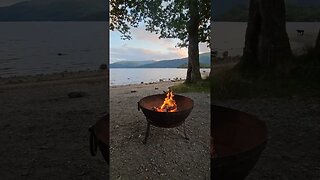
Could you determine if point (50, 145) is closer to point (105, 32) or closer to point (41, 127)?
point (41, 127)

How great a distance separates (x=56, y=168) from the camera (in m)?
1.74

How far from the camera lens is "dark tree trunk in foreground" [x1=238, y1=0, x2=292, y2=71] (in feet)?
5.51

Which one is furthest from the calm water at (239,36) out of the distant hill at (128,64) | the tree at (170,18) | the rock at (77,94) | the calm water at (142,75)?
the rock at (77,94)

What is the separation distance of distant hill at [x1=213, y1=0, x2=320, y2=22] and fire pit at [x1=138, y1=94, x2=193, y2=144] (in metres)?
0.41

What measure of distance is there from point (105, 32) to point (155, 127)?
0.49 metres

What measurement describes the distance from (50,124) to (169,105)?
64cm

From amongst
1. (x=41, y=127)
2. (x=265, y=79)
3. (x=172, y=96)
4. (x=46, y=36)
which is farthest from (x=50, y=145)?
(x=265, y=79)

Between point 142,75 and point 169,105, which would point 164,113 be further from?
point 142,75

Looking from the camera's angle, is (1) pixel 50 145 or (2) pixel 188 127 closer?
(2) pixel 188 127

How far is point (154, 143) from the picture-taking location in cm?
150

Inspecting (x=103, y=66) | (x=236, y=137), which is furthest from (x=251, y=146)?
(x=103, y=66)

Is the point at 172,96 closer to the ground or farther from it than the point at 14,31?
closer to the ground

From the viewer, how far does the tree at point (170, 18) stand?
1.43 m

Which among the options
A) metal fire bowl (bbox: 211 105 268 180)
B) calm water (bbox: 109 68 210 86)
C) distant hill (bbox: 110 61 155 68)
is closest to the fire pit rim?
metal fire bowl (bbox: 211 105 268 180)
